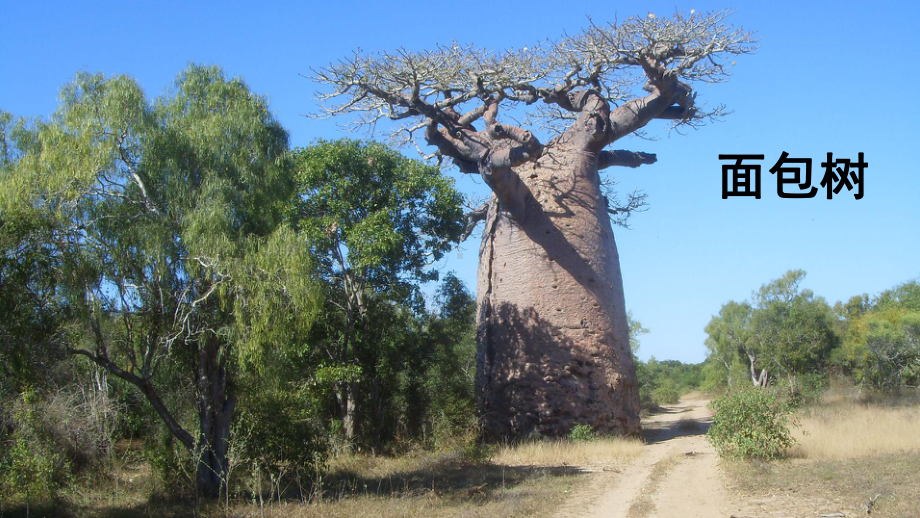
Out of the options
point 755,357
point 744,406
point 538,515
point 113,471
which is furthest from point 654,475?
point 755,357

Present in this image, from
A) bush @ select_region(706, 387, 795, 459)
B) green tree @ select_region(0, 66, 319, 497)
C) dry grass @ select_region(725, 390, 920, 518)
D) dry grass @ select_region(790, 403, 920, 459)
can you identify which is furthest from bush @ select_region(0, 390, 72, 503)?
dry grass @ select_region(790, 403, 920, 459)

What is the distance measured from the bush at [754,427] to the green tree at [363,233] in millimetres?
4359

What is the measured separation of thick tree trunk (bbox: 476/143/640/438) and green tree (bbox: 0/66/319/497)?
14.0 ft

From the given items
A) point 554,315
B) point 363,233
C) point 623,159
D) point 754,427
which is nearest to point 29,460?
point 363,233

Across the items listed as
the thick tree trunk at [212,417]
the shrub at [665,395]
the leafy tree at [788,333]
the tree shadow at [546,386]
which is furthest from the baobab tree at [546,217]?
the shrub at [665,395]

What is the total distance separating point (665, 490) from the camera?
20.1 ft

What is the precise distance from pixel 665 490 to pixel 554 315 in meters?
3.73

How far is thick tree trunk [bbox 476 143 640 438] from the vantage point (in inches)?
374

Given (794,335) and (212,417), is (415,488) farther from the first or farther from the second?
(794,335)

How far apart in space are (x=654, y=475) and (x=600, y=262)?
147 inches

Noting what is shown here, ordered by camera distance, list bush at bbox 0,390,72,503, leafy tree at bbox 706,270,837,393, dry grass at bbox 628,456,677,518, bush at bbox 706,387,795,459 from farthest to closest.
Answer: leafy tree at bbox 706,270,837,393, bush at bbox 706,387,795,459, bush at bbox 0,390,72,503, dry grass at bbox 628,456,677,518

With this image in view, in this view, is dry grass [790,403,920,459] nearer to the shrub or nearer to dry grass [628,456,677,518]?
dry grass [628,456,677,518]

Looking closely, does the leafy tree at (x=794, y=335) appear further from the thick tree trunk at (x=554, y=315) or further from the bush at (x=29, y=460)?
the bush at (x=29, y=460)

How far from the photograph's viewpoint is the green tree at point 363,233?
945 cm
